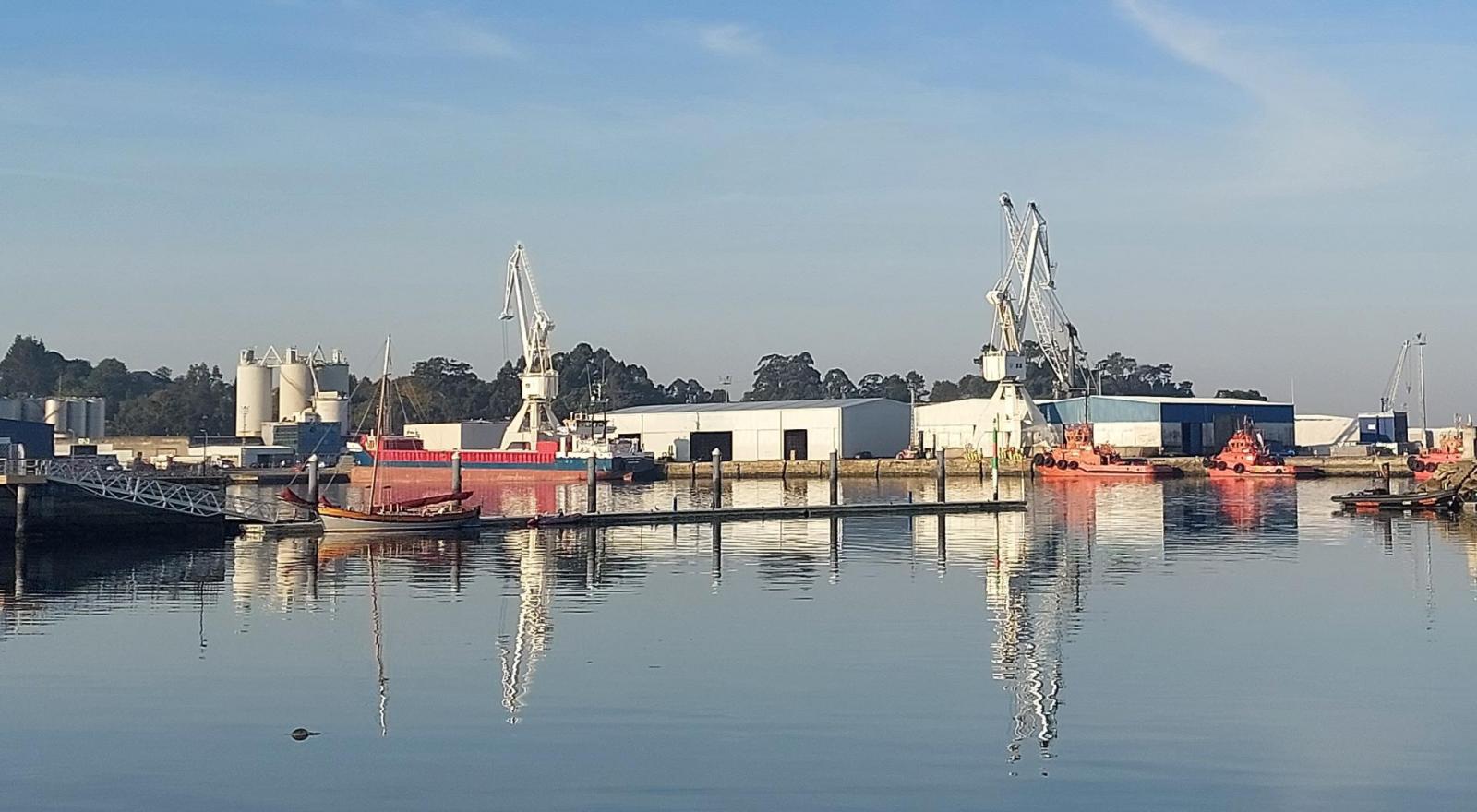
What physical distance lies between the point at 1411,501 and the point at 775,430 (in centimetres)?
6888

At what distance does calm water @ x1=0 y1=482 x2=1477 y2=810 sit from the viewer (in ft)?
60.1

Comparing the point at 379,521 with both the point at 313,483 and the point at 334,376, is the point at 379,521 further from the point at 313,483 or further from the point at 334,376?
the point at 334,376

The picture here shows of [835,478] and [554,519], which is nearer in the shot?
[554,519]

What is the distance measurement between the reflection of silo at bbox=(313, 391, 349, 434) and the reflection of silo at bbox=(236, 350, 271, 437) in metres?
9.49

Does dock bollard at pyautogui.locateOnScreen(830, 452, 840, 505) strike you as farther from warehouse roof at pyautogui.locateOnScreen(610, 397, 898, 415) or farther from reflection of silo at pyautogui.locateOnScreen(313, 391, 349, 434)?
reflection of silo at pyautogui.locateOnScreen(313, 391, 349, 434)

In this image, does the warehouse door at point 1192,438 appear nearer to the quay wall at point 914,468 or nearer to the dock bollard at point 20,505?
the quay wall at point 914,468

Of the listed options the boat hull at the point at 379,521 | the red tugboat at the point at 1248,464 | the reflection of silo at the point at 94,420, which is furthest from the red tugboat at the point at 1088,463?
the reflection of silo at the point at 94,420

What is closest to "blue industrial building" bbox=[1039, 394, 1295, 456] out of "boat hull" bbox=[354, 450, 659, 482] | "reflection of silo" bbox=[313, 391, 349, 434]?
"boat hull" bbox=[354, 450, 659, 482]

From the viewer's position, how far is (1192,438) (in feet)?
419

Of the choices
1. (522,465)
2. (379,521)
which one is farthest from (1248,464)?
(379,521)

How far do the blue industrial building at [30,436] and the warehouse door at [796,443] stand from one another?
59.9 meters

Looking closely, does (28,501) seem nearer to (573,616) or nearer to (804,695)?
(573,616)

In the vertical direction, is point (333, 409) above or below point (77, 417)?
above

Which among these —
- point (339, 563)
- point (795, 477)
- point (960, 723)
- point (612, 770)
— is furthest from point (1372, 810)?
point (795, 477)
